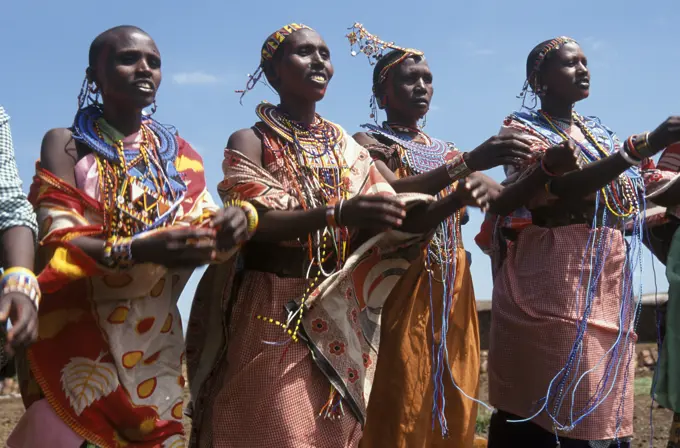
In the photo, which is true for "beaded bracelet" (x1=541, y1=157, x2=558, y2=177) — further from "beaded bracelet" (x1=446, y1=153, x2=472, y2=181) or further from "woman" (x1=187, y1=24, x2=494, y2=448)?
"woman" (x1=187, y1=24, x2=494, y2=448)

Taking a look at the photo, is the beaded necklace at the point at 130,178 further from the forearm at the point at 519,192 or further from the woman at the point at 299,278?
the forearm at the point at 519,192

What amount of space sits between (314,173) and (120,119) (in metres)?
0.93

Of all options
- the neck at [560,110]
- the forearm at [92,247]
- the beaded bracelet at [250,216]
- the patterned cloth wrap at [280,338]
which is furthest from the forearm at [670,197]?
the forearm at [92,247]

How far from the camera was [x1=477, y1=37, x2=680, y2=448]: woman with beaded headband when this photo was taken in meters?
4.77

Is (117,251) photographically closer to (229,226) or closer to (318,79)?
(229,226)

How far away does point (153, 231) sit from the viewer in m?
3.48

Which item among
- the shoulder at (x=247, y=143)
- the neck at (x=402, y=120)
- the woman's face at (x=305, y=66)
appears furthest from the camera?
the neck at (x=402, y=120)

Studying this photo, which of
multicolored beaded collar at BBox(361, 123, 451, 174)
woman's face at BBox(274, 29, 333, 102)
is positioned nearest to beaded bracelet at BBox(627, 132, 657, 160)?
multicolored beaded collar at BBox(361, 123, 451, 174)

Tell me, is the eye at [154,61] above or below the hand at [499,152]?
above

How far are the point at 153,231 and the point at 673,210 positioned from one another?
3270 mm

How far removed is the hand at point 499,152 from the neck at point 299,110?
83 cm

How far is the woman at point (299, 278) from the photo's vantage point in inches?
156

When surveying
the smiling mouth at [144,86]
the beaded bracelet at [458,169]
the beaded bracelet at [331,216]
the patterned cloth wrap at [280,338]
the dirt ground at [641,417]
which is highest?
the smiling mouth at [144,86]

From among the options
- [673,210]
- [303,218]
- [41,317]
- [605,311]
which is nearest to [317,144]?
[303,218]
